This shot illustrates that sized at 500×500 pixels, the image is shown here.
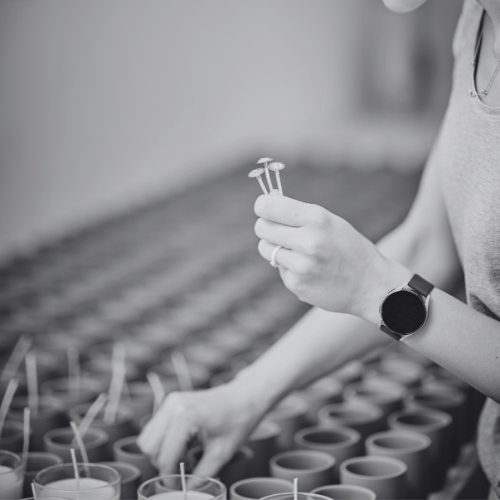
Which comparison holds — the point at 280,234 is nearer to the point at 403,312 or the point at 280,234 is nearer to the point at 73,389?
the point at 403,312

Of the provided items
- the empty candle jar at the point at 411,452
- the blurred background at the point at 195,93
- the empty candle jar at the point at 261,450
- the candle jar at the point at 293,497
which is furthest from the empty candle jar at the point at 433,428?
the blurred background at the point at 195,93

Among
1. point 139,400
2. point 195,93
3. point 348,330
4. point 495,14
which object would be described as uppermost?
point 195,93

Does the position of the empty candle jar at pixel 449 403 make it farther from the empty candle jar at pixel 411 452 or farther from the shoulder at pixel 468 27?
the shoulder at pixel 468 27

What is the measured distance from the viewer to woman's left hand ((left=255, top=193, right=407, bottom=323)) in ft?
2.57

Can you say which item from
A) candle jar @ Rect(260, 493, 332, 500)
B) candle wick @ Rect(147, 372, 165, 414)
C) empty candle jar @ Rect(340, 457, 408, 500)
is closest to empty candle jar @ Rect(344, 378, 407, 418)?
empty candle jar @ Rect(340, 457, 408, 500)

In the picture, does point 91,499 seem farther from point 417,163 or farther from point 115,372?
point 417,163

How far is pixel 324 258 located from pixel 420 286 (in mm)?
130

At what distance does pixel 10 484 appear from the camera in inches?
36.4

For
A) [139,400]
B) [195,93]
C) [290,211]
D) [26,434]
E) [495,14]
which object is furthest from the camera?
[195,93]

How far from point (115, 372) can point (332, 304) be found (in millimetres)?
705

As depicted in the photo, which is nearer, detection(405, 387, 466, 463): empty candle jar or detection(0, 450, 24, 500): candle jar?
detection(0, 450, 24, 500): candle jar

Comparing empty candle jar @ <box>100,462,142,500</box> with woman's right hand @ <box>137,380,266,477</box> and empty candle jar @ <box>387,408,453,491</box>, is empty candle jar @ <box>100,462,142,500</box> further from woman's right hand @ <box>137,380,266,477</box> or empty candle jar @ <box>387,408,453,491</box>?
empty candle jar @ <box>387,408,453,491</box>

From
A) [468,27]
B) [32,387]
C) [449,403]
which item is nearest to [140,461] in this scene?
[32,387]

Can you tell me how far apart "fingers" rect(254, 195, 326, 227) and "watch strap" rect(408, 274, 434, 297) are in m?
0.14
